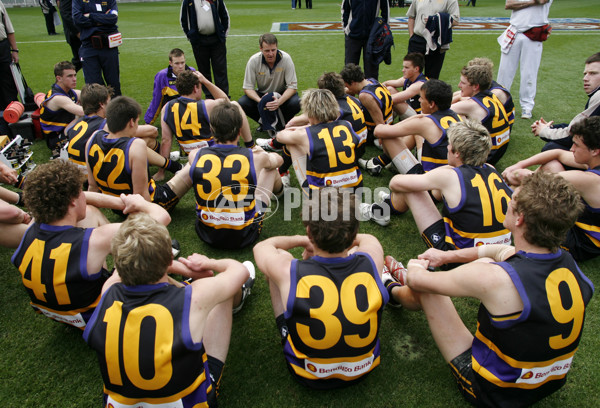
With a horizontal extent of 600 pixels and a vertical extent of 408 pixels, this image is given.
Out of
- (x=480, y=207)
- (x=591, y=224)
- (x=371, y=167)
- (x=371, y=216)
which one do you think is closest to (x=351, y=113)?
(x=371, y=167)

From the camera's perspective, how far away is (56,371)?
3100 millimetres

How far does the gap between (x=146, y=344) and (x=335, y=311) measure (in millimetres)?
1086

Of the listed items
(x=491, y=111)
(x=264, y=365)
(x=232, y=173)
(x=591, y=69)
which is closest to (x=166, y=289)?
(x=264, y=365)

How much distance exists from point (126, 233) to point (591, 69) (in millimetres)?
5948

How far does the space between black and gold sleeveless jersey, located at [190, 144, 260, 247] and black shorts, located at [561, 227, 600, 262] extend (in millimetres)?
3211

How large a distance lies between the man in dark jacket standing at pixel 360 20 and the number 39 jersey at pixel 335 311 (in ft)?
22.2

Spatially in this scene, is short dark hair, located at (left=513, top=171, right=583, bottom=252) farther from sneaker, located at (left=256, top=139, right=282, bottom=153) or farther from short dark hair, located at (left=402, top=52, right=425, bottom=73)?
short dark hair, located at (left=402, top=52, right=425, bottom=73)

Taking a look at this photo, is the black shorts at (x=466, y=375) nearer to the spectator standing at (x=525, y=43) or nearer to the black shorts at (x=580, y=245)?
the black shorts at (x=580, y=245)

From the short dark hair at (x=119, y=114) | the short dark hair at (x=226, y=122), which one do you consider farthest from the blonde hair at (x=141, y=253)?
the short dark hair at (x=119, y=114)

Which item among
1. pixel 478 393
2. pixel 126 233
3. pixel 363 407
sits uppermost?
pixel 126 233

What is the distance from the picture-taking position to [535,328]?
231 cm

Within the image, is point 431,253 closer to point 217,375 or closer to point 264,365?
point 264,365

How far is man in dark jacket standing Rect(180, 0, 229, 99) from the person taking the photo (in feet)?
25.1

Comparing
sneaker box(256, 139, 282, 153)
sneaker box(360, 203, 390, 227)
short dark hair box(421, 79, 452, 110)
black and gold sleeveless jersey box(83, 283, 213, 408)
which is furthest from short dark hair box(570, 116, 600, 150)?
sneaker box(256, 139, 282, 153)
